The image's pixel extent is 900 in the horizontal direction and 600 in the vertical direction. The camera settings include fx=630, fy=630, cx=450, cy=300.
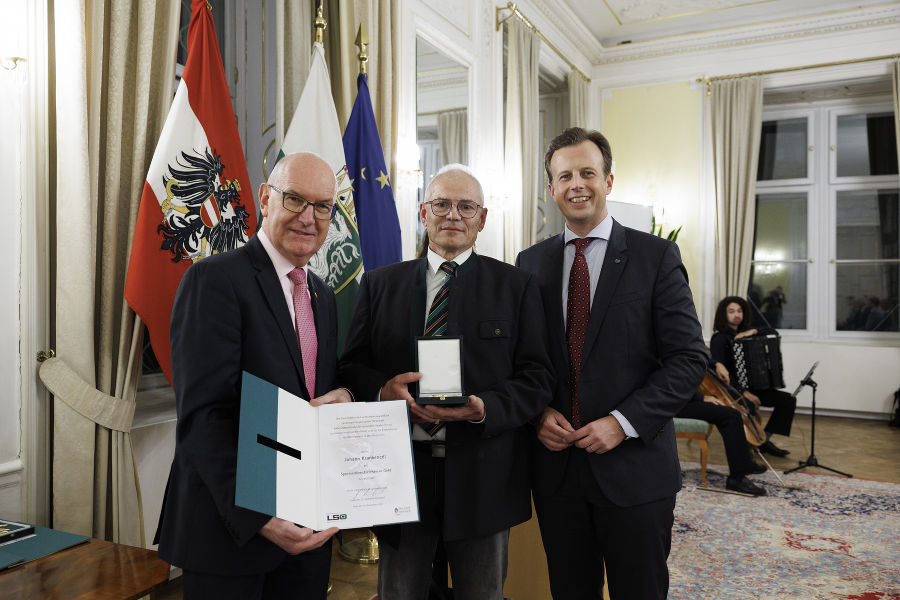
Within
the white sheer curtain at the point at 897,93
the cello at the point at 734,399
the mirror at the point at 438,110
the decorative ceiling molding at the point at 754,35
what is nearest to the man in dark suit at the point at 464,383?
the mirror at the point at 438,110

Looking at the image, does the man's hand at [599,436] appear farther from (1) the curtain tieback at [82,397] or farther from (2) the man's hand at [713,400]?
(2) the man's hand at [713,400]

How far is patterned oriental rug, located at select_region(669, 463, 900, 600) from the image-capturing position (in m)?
2.88

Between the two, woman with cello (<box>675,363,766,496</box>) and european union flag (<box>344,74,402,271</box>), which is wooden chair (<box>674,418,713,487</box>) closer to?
woman with cello (<box>675,363,766,496</box>)

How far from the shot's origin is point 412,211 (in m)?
3.93

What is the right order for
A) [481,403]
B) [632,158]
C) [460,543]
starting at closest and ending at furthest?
[481,403] < [460,543] < [632,158]

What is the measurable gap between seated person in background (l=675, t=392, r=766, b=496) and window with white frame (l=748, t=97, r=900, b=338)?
3370mm

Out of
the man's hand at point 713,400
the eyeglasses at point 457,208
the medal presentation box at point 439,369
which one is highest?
the eyeglasses at point 457,208

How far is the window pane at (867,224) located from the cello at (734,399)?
3.45 m

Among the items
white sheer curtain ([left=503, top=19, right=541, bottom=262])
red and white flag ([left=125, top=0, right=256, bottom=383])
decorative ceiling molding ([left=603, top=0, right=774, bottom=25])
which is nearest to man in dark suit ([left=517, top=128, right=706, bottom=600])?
red and white flag ([left=125, top=0, right=256, bottom=383])

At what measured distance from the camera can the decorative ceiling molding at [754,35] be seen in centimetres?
630

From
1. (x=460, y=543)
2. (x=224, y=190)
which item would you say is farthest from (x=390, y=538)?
(x=224, y=190)

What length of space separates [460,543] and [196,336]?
2.54ft

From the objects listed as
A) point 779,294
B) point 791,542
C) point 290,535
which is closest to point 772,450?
point 791,542

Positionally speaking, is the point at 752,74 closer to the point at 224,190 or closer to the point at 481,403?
the point at 224,190
